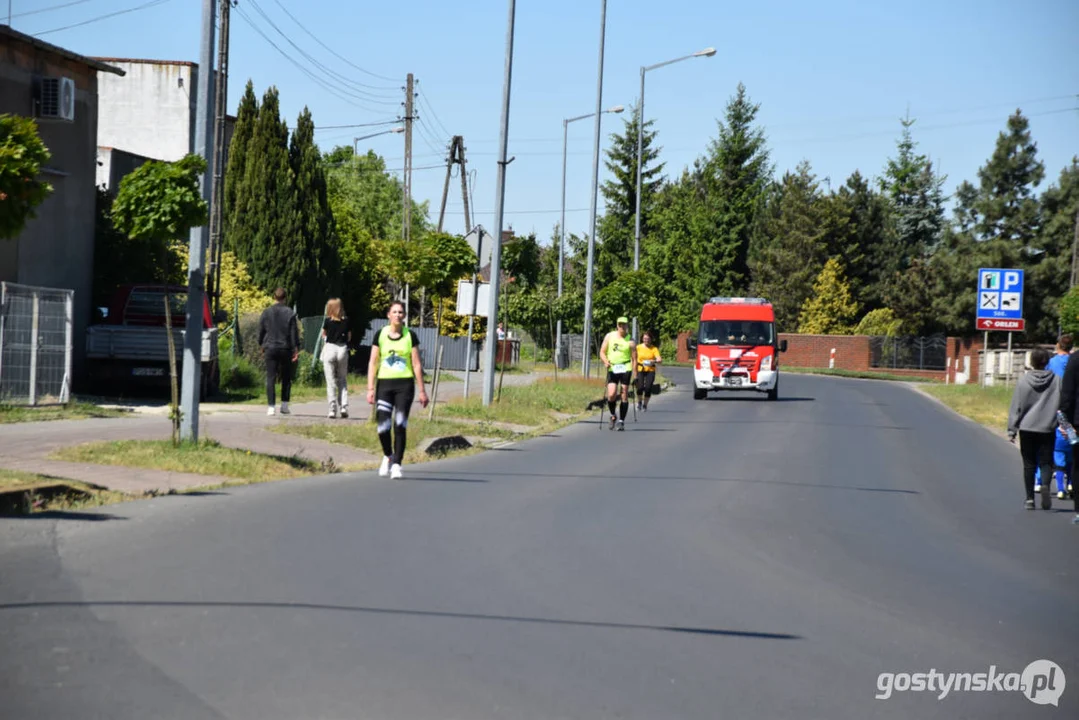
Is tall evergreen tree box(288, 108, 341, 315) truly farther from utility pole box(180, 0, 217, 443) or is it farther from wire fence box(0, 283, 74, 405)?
utility pole box(180, 0, 217, 443)

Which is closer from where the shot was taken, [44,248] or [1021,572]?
[1021,572]

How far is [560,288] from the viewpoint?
52562 millimetres

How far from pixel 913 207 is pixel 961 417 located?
60.2m

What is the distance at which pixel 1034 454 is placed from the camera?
1400 cm

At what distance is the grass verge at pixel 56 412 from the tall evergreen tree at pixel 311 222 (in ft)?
50.3

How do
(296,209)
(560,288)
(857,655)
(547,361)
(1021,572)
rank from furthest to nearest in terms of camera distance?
(547,361)
(560,288)
(296,209)
(1021,572)
(857,655)

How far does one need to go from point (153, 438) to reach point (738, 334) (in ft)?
74.3

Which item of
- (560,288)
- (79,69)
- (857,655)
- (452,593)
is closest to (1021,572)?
(857,655)

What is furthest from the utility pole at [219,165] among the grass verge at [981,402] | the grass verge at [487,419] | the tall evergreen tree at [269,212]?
the grass verge at [981,402]

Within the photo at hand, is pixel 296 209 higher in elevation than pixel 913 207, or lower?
lower

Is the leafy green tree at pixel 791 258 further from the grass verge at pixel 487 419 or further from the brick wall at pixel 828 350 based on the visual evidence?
the grass verge at pixel 487 419

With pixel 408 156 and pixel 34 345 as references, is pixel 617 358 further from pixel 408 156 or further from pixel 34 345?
pixel 408 156

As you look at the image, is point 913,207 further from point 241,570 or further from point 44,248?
point 241,570

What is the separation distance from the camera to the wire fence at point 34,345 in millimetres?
19953
